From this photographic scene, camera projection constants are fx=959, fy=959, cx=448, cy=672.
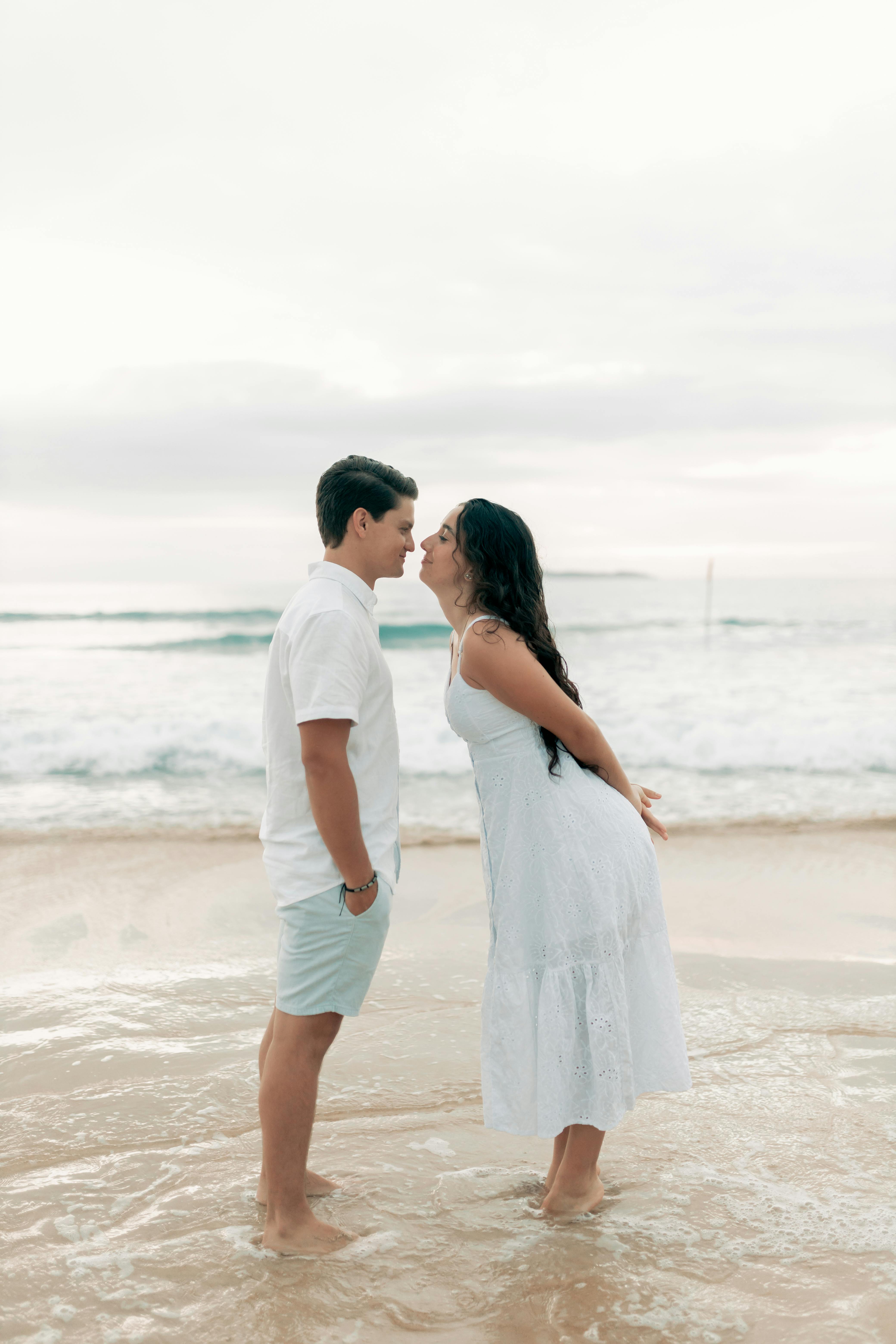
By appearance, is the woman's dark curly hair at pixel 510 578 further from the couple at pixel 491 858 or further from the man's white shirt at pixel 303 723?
the man's white shirt at pixel 303 723

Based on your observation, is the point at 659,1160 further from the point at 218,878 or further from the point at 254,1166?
the point at 218,878

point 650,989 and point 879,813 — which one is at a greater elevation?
point 650,989

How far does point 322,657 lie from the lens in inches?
95.4

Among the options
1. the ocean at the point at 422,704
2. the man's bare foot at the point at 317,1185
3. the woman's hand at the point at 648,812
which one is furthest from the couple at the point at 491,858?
the ocean at the point at 422,704

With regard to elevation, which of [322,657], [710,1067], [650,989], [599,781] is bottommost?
[710,1067]

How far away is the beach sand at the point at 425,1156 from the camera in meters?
2.39

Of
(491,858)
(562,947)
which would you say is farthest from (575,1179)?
Result: (491,858)

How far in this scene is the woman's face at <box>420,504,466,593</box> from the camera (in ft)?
9.00

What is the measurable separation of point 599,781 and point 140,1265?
179 cm

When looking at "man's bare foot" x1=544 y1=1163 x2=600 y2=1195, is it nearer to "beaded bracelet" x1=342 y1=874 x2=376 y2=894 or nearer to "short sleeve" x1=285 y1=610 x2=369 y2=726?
"beaded bracelet" x1=342 y1=874 x2=376 y2=894

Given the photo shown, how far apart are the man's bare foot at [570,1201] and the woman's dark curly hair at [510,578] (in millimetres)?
1238

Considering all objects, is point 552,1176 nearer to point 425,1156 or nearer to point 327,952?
point 425,1156

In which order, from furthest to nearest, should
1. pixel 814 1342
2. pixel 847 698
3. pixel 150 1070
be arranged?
1. pixel 847 698
2. pixel 150 1070
3. pixel 814 1342

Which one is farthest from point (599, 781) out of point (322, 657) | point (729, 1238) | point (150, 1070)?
point (150, 1070)
